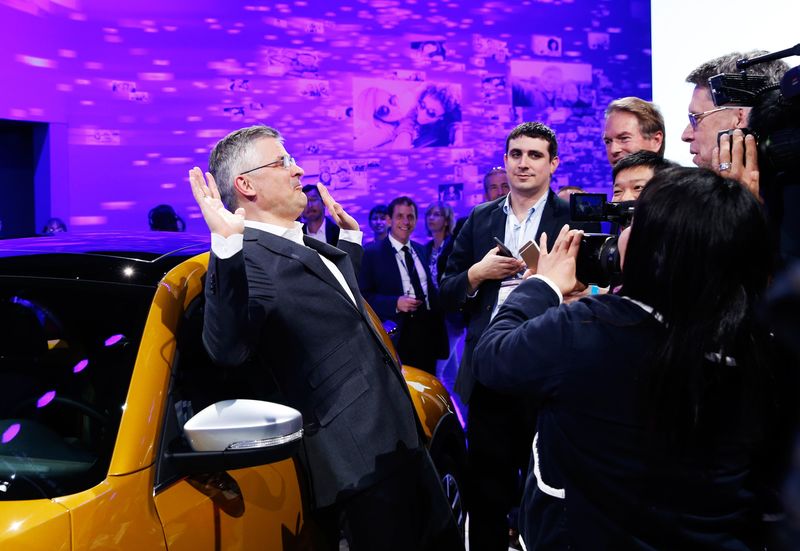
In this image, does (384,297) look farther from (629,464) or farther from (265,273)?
(629,464)

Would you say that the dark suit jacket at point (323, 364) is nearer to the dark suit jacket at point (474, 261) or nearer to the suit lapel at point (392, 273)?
→ the dark suit jacket at point (474, 261)

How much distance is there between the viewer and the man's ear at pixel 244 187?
240 centimetres

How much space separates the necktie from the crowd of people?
255cm

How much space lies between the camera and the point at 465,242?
3.32 meters

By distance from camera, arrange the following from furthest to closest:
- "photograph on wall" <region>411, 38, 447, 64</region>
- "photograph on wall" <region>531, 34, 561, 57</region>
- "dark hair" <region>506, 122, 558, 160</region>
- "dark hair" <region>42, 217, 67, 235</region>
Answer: "photograph on wall" <region>531, 34, 561, 57</region> < "photograph on wall" <region>411, 38, 447, 64</region> < "dark hair" <region>42, 217, 67, 235</region> < "dark hair" <region>506, 122, 558, 160</region>

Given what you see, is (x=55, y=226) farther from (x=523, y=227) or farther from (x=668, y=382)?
(x=668, y=382)

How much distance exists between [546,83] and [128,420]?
7872mm

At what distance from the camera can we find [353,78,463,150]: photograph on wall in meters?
8.14

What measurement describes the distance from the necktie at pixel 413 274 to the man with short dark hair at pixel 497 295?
2213 millimetres

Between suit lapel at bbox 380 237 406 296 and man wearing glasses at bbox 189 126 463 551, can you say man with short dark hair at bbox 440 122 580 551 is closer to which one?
Result: man wearing glasses at bbox 189 126 463 551

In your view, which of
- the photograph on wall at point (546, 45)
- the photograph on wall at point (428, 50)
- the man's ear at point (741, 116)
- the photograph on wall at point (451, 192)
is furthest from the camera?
the photograph on wall at point (546, 45)

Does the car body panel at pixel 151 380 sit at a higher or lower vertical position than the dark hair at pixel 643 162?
lower

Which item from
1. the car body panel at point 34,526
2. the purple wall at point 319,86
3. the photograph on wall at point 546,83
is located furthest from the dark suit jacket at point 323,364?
the photograph on wall at point 546,83

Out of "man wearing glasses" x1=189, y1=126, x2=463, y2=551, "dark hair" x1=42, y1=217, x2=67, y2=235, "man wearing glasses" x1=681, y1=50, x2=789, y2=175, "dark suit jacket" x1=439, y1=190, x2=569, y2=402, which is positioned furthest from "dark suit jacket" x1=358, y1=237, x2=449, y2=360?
"man wearing glasses" x1=189, y1=126, x2=463, y2=551
